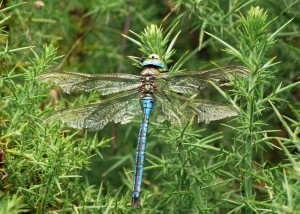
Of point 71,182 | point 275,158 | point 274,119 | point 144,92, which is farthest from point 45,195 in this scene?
point 275,158

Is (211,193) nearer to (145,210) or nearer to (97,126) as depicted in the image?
(145,210)

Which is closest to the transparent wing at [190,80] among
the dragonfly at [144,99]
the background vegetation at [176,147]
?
the dragonfly at [144,99]

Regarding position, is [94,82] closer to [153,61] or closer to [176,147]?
[153,61]

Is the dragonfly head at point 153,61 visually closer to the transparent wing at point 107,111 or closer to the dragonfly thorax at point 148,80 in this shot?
the dragonfly thorax at point 148,80

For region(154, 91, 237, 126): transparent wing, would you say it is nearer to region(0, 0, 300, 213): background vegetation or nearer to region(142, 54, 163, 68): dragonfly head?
region(0, 0, 300, 213): background vegetation

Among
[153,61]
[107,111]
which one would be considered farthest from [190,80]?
[107,111]

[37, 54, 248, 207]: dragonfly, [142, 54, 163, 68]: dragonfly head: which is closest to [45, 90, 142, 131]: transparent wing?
[37, 54, 248, 207]: dragonfly
